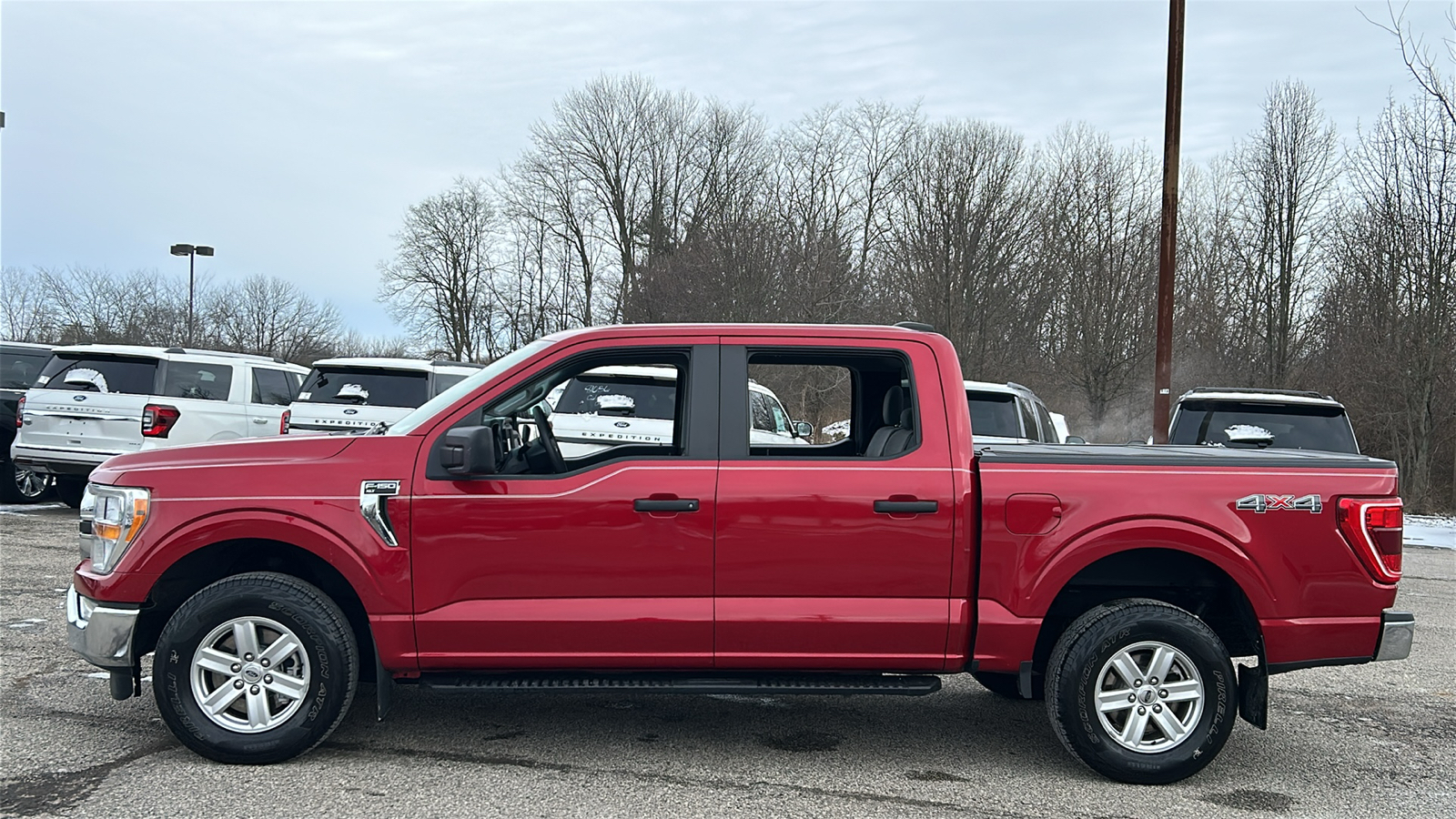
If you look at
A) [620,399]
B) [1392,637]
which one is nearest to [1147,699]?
[1392,637]

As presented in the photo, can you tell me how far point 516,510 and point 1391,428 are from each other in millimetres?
22654

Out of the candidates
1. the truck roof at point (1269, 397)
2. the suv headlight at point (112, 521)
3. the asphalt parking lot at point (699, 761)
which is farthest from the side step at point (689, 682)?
the truck roof at point (1269, 397)

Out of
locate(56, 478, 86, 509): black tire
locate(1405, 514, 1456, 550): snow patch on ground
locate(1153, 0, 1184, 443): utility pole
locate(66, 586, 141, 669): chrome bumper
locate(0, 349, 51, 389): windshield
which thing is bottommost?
locate(1405, 514, 1456, 550): snow patch on ground

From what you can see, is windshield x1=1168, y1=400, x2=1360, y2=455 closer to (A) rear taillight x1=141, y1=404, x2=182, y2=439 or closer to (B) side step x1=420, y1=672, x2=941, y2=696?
(B) side step x1=420, y1=672, x2=941, y2=696

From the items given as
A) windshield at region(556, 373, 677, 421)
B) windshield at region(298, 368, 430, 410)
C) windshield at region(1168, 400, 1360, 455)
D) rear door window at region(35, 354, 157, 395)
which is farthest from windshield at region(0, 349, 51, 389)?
windshield at region(1168, 400, 1360, 455)

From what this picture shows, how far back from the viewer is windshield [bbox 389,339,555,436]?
464 cm

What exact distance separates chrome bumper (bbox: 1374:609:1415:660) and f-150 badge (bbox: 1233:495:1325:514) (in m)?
0.58

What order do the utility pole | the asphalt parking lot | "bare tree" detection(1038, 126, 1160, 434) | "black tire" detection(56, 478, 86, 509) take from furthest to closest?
"bare tree" detection(1038, 126, 1160, 434) < the utility pole < "black tire" detection(56, 478, 86, 509) < the asphalt parking lot

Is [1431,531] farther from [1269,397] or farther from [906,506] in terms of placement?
[906,506]

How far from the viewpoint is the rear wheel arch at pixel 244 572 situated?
4637mm

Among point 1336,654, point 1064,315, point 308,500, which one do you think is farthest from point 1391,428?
point 308,500

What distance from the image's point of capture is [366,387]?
11742mm

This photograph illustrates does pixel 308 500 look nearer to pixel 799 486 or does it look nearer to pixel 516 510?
pixel 516 510

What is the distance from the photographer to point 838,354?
481cm
